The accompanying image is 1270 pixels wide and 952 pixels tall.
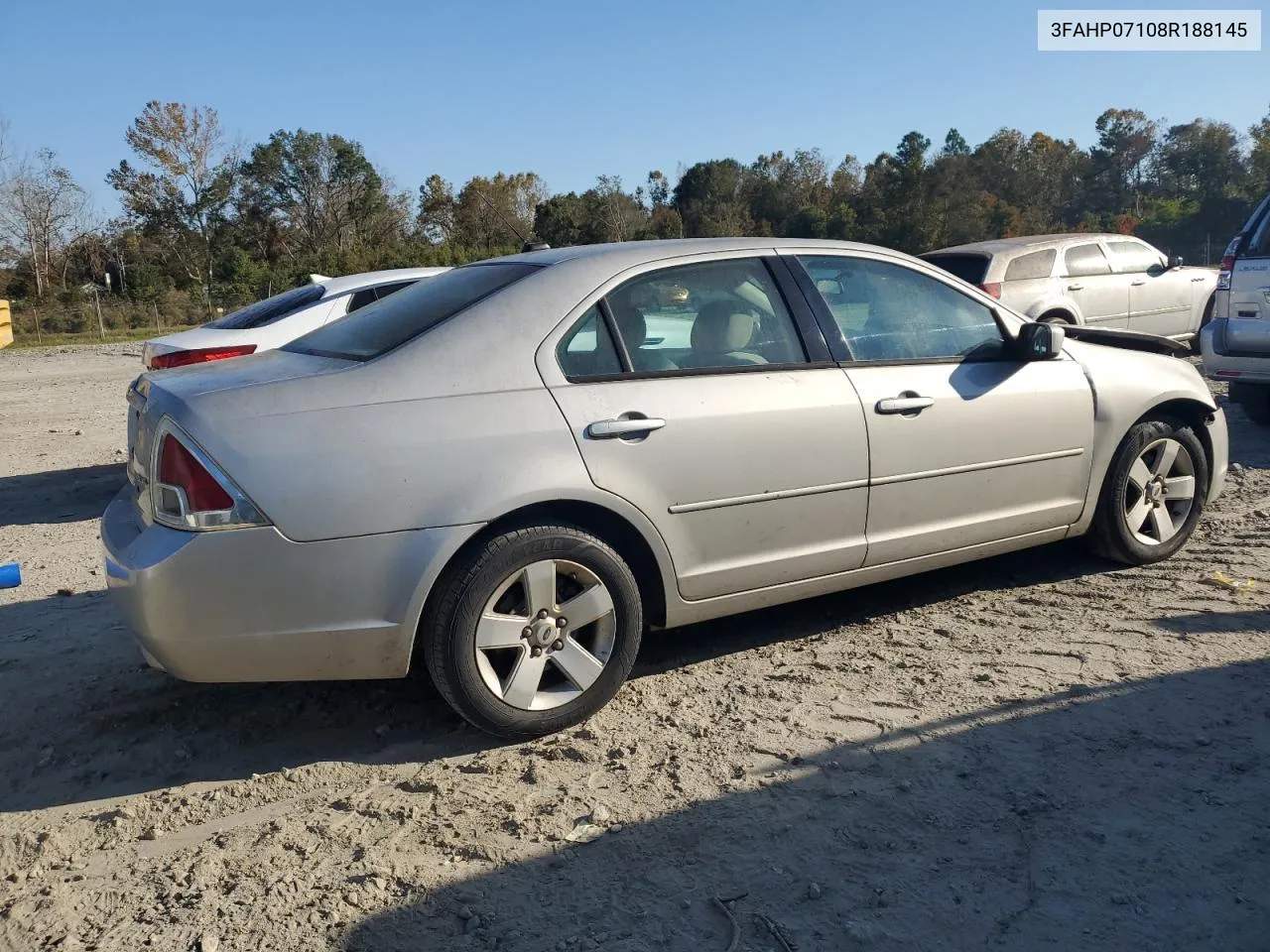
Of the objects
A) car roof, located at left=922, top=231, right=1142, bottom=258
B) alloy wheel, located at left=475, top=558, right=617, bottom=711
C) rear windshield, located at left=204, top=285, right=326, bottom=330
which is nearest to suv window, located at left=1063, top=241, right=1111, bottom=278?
car roof, located at left=922, top=231, right=1142, bottom=258

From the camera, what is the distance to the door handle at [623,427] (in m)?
3.59

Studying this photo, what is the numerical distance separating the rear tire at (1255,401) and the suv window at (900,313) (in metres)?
5.69

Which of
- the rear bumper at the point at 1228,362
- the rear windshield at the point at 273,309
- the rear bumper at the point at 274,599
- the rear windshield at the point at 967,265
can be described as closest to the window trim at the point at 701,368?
the rear bumper at the point at 274,599

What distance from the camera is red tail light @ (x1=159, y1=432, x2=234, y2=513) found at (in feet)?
10.3

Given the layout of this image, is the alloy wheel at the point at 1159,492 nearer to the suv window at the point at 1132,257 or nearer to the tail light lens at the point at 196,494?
→ the tail light lens at the point at 196,494

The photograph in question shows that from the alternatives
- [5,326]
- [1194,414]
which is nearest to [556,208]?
[5,326]

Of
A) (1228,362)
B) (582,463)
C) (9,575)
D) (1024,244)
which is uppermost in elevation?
(1024,244)

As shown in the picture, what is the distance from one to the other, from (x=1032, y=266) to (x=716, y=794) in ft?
32.2

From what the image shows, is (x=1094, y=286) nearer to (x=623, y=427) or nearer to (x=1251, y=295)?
(x=1251, y=295)

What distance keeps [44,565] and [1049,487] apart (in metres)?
5.19

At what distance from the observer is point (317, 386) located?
3357mm

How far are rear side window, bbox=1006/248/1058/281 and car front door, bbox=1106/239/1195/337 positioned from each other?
1144 mm

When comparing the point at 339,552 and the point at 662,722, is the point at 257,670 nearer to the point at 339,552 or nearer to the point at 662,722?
the point at 339,552

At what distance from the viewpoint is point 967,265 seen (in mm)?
11539
